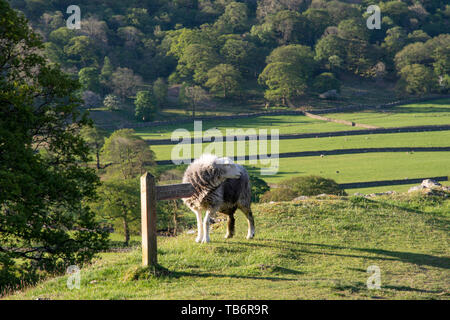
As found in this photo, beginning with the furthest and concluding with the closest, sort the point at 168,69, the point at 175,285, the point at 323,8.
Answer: the point at 323,8 → the point at 168,69 → the point at 175,285

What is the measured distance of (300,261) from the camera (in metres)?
14.8

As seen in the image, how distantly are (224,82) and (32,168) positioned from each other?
114040 mm

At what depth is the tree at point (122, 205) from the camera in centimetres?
5034

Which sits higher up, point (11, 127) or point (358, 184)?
point (11, 127)

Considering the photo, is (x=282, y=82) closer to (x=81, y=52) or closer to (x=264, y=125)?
(x=264, y=125)

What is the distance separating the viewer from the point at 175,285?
12.1 metres

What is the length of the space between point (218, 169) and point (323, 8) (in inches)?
7276

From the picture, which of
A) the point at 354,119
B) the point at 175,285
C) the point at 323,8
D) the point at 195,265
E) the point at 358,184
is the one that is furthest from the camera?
the point at 323,8

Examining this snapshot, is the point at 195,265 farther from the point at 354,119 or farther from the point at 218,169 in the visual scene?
the point at 354,119

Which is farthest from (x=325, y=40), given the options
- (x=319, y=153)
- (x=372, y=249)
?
(x=372, y=249)

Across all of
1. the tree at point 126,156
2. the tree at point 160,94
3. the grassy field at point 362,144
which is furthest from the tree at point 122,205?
the tree at point 160,94

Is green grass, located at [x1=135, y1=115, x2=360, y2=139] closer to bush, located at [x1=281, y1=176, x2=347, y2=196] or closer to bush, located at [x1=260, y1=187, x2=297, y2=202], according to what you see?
bush, located at [x1=281, y1=176, x2=347, y2=196]

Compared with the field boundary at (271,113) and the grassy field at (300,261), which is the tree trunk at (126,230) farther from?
the field boundary at (271,113)

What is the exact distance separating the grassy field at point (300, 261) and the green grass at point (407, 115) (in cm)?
8267
